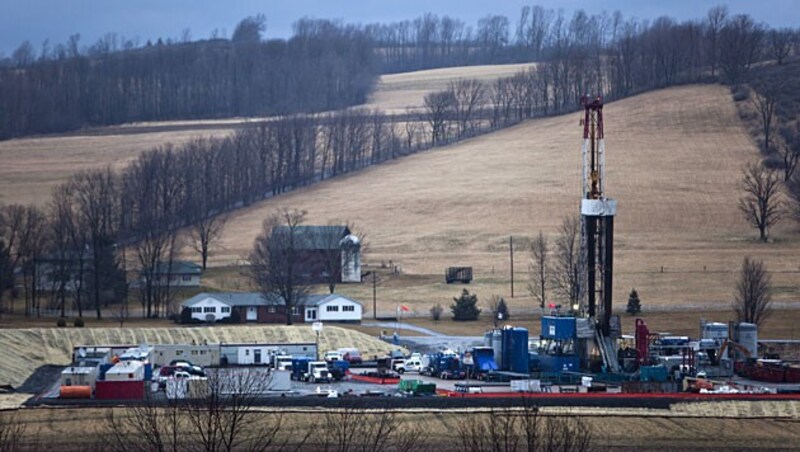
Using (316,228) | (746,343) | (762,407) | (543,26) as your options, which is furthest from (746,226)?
(543,26)

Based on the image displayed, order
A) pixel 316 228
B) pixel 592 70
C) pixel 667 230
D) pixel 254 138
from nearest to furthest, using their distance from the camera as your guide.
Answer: pixel 316 228 → pixel 667 230 → pixel 254 138 → pixel 592 70

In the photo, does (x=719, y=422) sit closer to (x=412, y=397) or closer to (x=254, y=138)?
(x=412, y=397)

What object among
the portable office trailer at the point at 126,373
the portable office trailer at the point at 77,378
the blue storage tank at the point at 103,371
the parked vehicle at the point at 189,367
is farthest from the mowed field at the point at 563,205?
the portable office trailer at the point at 77,378

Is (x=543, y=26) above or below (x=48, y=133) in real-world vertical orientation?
above

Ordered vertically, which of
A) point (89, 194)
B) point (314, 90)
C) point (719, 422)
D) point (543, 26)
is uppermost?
point (543, 26)

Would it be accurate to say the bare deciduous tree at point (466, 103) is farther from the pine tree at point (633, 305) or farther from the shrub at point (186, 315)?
the shrub at point (186, 315)

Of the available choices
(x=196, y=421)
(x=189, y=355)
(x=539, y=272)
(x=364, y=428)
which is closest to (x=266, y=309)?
(x=189, y=355)

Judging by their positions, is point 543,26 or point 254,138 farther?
point 543,26
